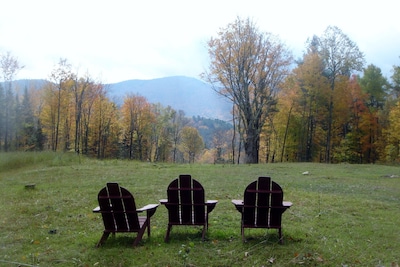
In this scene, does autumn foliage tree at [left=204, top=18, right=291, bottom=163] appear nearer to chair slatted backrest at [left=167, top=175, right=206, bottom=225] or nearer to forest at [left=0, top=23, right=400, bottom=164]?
forest at [left=0, top=23, right=400, bottom=164]

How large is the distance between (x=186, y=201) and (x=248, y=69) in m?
22.2

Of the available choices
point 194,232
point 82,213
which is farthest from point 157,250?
point 82,213

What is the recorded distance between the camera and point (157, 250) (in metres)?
5.04

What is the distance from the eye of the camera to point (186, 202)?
5.38 metres

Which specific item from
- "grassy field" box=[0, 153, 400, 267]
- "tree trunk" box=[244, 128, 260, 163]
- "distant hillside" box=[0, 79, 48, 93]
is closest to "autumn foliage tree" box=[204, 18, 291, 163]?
"tree trunk" box=[244, 128, 260, 163]

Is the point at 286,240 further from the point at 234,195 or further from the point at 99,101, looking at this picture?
the point at 99,101

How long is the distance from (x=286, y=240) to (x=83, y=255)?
10.1ft

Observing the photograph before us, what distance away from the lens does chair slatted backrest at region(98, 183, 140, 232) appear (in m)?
5.11

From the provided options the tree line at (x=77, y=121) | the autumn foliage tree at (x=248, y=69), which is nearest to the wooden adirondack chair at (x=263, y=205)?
the autumn foliage tree at (x=248, y=69)

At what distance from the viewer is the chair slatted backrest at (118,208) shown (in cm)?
511

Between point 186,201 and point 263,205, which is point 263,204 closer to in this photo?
point 263,205

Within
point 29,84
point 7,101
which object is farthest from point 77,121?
point 29,84

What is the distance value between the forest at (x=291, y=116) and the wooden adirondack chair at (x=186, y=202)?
73.2ft

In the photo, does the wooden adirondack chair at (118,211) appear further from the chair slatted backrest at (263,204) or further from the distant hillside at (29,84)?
the distant hillside at (29,84)
